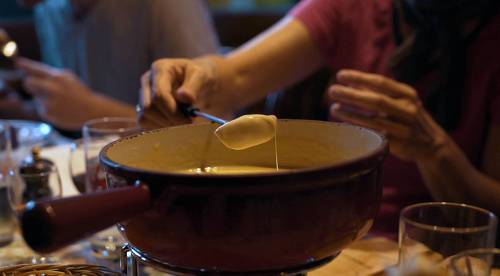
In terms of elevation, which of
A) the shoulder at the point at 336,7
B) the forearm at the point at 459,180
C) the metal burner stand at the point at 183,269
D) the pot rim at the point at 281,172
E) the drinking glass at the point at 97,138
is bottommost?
the forearm at the point at 459,180

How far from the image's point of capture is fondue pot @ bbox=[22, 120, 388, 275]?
0.47m

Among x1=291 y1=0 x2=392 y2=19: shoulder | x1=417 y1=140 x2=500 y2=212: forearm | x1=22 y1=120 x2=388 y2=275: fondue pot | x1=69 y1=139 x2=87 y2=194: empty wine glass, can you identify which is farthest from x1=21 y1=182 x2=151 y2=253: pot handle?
x1=291 y1=0 x2=392 y2=19: shoulder

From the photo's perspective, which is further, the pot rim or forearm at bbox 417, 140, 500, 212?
forearm at bbox 417, 140, 500, 212

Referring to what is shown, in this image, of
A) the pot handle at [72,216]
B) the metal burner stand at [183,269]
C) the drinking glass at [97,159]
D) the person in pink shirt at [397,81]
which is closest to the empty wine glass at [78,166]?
the drinking glass at [97,159]

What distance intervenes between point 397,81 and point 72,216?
Result: 3.57ft

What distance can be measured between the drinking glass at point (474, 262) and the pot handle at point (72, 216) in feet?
A: 0.98

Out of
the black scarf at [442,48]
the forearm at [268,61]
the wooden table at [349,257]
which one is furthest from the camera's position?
the forearm at [268,61]

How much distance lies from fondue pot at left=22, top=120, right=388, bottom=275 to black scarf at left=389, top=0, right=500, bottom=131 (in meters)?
0.80

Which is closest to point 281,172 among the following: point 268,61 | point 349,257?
point 349,257

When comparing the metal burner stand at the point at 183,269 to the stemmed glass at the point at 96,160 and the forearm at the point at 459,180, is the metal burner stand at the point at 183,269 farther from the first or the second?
the forearm at the point at 459,180

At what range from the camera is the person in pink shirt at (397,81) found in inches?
44.2

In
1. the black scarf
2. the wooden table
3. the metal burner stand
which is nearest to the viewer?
the metal burner stand

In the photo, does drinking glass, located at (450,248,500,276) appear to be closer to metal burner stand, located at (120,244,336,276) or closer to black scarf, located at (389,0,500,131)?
metal burner stand, located at (120,244,336,276)

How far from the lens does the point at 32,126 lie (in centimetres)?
169
